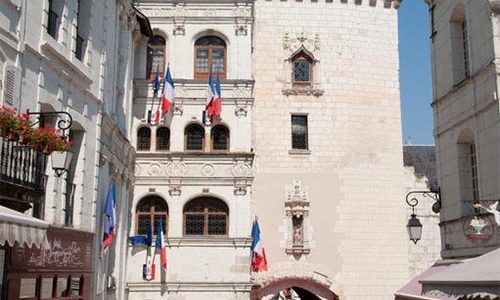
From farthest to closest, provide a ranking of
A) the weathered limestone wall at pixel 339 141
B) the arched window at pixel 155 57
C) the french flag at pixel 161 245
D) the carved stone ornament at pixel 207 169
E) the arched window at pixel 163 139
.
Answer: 1. the weathered limestone wall at pixel 339 141
2. the arched window at pixel 155 57
3. the arched window at pixel 163 139
4. the carved stone ornament at pixel 207 169
5. the french flag at pixel 161 245

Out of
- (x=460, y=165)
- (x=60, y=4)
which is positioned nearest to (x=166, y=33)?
(x=60, y=4)

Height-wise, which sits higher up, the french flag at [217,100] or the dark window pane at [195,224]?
the french flag at [217,100]

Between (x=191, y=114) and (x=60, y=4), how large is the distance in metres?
9.46

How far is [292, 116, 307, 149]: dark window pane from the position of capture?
26031mm

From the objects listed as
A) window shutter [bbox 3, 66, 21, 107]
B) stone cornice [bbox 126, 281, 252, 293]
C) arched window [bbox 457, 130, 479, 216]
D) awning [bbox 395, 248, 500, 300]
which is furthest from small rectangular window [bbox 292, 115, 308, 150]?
window shutter [bbox 3, 66, 21, 107]

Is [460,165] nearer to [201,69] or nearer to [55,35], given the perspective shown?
[55,35]

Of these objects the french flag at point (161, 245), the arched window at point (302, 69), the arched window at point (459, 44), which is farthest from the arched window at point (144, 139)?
the arched window at point (459, 44)

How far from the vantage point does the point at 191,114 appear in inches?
932

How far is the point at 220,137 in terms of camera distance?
932 inches

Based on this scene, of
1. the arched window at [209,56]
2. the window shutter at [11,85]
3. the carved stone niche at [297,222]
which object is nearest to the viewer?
the window shutter at [11,85]

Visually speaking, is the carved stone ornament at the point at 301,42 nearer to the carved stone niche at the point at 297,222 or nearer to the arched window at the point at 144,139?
the carved stone niche at the point at 297,222

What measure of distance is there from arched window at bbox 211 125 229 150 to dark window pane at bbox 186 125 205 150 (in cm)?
45

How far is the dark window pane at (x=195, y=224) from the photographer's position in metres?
23.0

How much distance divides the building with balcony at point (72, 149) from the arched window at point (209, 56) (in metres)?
3.59
